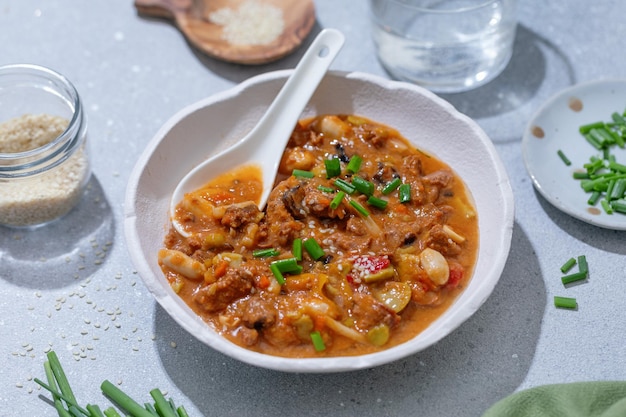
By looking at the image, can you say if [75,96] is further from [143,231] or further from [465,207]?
[465,207]

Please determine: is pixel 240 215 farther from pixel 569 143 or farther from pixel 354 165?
pixel 569 143

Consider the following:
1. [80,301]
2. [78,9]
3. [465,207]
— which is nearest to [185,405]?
[80,301]

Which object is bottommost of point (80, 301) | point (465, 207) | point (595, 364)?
point (80, 301)

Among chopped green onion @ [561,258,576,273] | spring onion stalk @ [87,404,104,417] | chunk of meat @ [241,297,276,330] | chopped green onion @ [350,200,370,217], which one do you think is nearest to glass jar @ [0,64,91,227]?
spring onion stalk @ [87,404,104,417]

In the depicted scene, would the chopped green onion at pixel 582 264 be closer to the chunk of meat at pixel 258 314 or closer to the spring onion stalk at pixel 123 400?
the chunk of meat at pixel 258 314

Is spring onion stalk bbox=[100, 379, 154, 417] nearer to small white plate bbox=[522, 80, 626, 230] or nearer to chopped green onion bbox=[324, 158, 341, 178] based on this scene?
chopped green onion bbox=[324, 158, 341, 178]

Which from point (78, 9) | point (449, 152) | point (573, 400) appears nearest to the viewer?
point (573, 400)

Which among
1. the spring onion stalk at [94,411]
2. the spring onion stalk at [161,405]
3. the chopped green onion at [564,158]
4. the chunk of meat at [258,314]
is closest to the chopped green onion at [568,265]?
the chopped green onion at [564,158]
